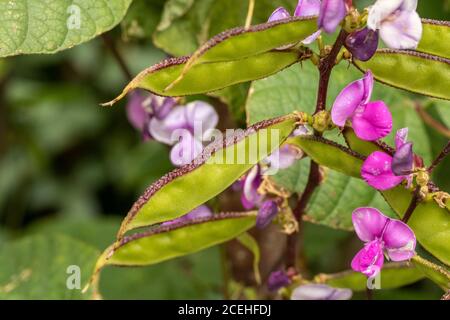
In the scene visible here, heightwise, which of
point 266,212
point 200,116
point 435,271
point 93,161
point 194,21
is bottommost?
point 435,271

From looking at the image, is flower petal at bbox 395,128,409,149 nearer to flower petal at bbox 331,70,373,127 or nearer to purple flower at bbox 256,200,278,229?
flower petal at bbox 331,70,373,127

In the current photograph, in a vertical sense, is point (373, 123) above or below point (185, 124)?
below

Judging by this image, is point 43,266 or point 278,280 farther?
point 43,266

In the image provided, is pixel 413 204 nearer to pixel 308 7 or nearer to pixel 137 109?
pixel 308 7

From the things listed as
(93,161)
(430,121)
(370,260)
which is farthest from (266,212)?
(93,161)

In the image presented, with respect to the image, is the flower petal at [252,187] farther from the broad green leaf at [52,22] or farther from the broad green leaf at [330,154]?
the broad green leaf at [52,22]

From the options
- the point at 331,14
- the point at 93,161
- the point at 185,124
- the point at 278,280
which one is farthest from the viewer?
the point at 93,161
